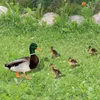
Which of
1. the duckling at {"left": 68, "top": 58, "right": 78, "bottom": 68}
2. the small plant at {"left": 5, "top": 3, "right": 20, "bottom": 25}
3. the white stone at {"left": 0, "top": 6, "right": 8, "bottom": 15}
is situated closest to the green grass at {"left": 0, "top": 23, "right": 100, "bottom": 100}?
the duckling at {"left": 68, "top": 58, "right": 78, "bottom": 68}

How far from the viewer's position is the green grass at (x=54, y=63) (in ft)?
24.4

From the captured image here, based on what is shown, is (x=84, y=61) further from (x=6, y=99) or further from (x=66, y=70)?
(x=6, y=99)

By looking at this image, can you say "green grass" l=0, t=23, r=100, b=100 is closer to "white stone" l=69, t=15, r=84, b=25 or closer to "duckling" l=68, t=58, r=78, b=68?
"duckling" l=68, t=58, r=78, b=68

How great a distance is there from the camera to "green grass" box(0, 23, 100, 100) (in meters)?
7.45

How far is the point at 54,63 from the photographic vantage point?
9.10m

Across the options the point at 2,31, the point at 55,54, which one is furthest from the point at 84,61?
the point at 2,31

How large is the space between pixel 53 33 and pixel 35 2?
1566mm

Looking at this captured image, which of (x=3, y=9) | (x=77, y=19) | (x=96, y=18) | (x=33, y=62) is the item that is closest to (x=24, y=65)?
(x=33, y=62)

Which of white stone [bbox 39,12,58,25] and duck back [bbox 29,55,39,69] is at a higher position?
white stone [bbox 39,12,58,25]

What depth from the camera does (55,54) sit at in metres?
9.41

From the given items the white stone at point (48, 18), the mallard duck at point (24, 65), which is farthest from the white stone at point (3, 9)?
the mallard duck at point (24, 65)

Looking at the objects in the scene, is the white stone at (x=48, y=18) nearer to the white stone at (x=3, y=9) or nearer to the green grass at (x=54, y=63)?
the green grass at (x=54, y=63)

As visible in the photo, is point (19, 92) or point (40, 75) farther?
point (40, 75)

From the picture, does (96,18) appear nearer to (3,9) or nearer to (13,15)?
(13,15)
